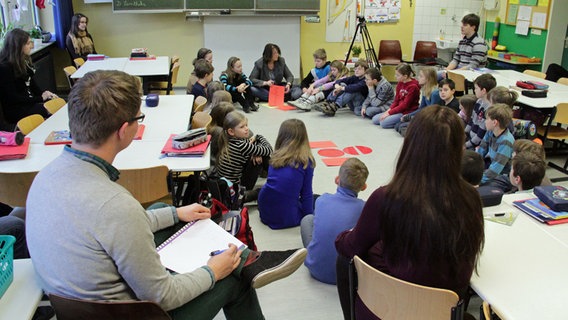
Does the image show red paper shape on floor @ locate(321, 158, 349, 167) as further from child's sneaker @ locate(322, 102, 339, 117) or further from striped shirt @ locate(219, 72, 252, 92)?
striped shirt @ locate(219, 72, 252, 92)

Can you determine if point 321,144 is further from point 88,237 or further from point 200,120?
point 88,237

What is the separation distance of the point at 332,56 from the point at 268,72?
1565 mm

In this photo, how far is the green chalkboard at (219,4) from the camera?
293 inches

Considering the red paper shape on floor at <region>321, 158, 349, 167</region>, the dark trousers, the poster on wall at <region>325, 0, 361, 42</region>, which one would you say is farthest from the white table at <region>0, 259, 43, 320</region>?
the poster on wall at <region>325, 0, 361, 42</region>

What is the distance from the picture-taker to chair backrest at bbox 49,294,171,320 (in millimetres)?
1363

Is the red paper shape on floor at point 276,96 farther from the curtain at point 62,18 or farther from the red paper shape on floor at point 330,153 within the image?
the curtain at point 62,18

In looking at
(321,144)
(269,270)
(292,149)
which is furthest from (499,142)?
(269,270)

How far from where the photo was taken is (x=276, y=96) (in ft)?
22.6

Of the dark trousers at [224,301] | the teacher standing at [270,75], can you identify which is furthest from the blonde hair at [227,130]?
the teacher standing at [270,75]

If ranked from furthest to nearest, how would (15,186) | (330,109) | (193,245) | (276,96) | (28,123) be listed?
(276,96) → (330,109) → (28,123) → (15,186) → (193,245)

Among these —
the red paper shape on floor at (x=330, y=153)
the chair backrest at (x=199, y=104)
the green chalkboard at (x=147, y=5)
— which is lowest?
the red paper shape on floor at (x=330, y=153)

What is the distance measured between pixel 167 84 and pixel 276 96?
1551 mm

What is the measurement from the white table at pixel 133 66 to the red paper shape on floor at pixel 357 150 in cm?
213

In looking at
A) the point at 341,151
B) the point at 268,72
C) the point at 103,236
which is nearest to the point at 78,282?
the point at 103,236
